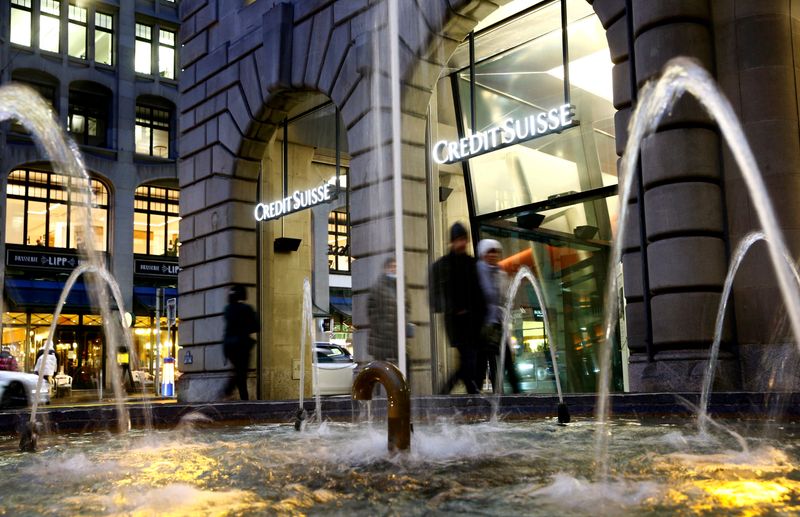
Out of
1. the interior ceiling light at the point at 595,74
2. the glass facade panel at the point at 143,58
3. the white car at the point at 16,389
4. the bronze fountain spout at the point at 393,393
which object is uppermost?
the glass facade panel at the point at 143,58

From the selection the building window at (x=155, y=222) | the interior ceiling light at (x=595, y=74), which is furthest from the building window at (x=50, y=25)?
the interior ceiling light at (x=595, y=74)

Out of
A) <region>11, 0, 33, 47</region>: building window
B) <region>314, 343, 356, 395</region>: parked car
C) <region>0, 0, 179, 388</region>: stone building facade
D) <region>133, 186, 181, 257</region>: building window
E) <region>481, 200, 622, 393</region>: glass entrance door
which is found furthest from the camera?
<region>133, 186, 181, 257</region>: building window

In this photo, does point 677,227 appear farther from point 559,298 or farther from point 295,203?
point 295,203

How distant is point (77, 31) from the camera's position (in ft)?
114

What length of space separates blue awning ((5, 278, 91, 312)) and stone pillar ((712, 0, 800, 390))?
29285 mm

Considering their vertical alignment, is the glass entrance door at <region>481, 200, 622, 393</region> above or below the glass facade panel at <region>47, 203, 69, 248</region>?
below

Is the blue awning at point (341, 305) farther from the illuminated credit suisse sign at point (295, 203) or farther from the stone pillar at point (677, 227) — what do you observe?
the stone pillar at point (677, 227)

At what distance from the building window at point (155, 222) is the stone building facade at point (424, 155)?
19.8 metres

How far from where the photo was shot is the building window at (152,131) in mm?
36406

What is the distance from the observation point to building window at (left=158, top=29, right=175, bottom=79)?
3741cm

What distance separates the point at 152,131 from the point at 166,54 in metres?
3.91

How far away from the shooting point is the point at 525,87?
13.8 metres

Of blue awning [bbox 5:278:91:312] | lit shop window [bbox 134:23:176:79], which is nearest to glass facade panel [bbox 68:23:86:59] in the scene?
lit shop window [bbox 134:23:176:79]

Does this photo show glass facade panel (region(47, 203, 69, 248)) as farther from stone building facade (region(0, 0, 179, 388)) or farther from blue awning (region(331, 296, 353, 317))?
blue awning (region(331, 296, 353, 317))
